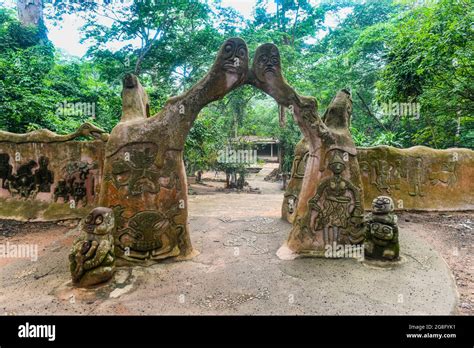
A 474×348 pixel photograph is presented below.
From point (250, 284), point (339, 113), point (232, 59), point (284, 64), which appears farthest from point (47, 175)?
point (284, 64)

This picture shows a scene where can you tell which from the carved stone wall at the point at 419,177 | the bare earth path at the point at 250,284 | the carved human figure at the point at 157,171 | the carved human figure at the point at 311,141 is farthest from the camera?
the carved stone wall at the point at 419,177

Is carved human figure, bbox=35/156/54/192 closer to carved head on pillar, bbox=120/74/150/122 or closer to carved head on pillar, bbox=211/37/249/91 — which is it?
carved head on pillar, bbox=120/74/150/122

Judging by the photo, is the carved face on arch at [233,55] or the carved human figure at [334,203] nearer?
the carved face on arch at [233,55]

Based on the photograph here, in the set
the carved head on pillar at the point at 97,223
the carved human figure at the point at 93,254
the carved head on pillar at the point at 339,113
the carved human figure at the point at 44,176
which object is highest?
the carved head on pillar at the point at 339,113

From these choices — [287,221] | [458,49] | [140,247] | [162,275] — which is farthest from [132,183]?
[458,49]

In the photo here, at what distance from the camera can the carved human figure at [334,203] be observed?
522 cm

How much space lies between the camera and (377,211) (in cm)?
497

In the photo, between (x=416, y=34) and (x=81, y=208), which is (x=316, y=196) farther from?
(x=81, y=208)

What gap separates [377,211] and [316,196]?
107 centimetres

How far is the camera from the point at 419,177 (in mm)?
8422

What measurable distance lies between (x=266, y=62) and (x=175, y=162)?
8.03 feet

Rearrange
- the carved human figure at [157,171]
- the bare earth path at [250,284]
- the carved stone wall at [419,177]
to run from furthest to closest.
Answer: the carved stone wall at [419,177] → the carved human figure at [157,171] → the bare earth path at [250,284]

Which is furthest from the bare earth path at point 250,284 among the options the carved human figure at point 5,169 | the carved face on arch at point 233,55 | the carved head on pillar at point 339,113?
the carved face on arch at point 233,55

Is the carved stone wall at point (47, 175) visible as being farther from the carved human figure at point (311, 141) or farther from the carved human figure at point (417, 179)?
the carved human figure at point (417, 179)
